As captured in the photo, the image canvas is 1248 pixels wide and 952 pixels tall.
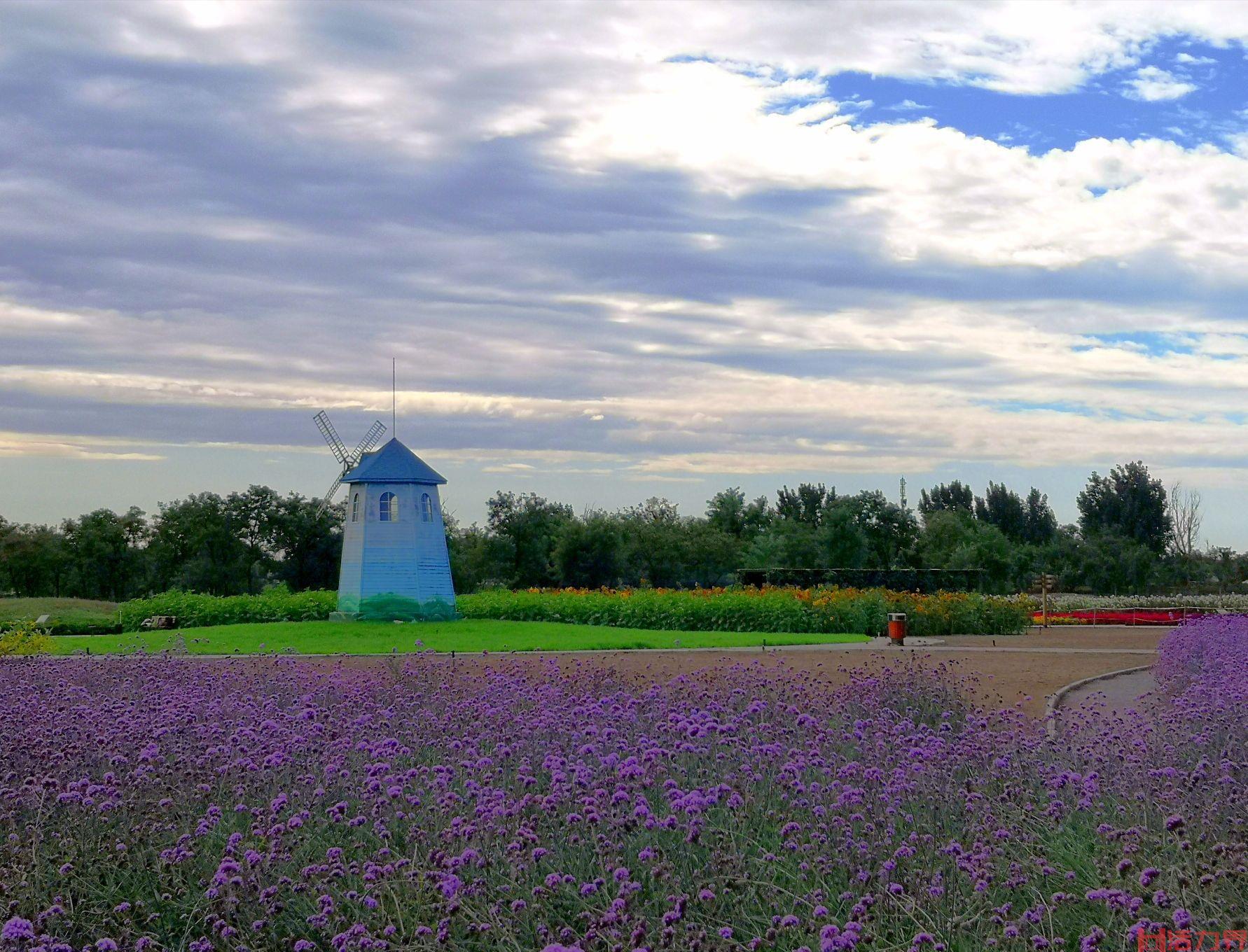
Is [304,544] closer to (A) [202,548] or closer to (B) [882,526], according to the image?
(A) [202,548]

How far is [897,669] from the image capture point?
627 inches

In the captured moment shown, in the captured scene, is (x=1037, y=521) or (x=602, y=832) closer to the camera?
(x=602, y=832)

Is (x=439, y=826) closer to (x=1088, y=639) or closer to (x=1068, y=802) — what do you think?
(x=1068, y=802)

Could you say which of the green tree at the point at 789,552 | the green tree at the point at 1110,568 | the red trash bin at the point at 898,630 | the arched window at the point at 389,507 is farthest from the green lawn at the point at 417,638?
the green tree at the point at 1110,568

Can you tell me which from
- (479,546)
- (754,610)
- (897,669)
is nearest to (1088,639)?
(754,610)

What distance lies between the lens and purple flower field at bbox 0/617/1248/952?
4.89 meters

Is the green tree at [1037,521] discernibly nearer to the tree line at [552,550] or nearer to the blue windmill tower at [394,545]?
the tree line at [552,550]

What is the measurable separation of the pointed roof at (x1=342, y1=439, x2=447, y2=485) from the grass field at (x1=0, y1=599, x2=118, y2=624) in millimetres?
6583

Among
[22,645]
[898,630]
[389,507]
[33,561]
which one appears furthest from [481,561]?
[22,645]

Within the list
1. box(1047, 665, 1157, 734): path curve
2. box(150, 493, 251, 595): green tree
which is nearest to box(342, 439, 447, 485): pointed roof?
box(150, 493, 251, 595): green tree

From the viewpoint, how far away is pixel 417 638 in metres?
23.7

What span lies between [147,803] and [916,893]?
3.85 m

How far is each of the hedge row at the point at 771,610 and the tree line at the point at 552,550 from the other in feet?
30.9

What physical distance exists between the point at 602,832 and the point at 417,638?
Answer: 1861cm
